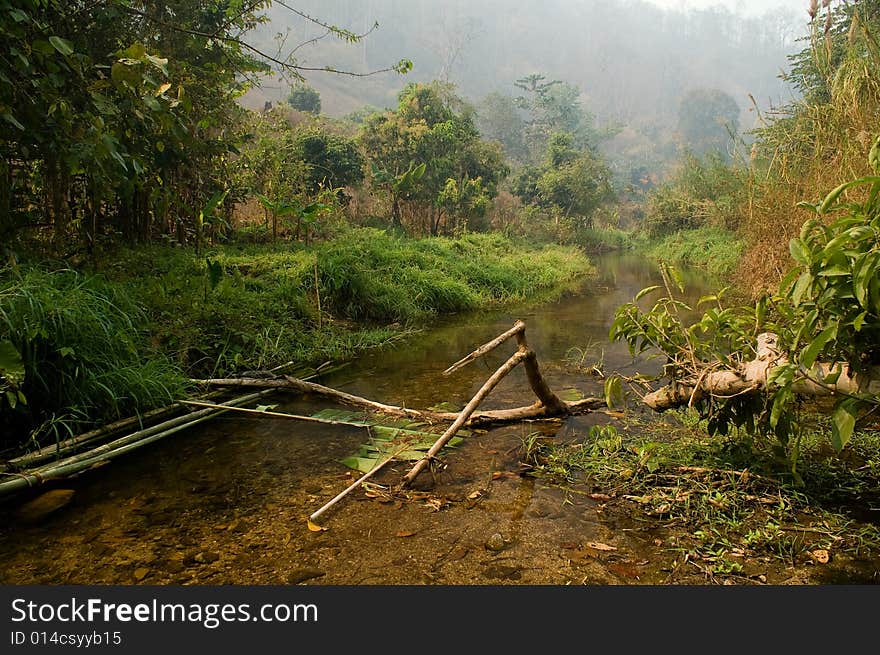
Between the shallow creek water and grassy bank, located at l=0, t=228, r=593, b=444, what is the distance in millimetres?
491

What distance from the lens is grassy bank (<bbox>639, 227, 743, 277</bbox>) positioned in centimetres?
1237

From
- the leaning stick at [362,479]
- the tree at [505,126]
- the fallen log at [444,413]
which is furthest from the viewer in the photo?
the tree at [505,126]

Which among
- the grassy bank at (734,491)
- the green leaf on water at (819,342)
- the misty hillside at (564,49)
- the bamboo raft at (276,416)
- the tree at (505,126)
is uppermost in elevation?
the misty hillside at (564,49)

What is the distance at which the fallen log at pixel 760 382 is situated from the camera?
1917 millimetres

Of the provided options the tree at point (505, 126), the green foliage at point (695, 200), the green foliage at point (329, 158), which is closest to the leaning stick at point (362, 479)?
the green foliage at point (329, 158)

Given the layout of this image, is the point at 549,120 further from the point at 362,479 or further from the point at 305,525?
the point at 305,525

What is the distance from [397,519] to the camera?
7.72 ft

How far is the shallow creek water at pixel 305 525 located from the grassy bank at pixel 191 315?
491mm

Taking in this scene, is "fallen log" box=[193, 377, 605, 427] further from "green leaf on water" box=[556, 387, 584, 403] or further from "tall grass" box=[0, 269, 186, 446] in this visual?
"tall grass" box=[0, 269, 186, 446]

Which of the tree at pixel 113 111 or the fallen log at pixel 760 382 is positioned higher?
the tree at pixel 113 111

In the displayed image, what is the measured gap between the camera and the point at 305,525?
2.33 metres

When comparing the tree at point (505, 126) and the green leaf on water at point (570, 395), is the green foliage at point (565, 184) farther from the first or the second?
the tree at point (505, 126)

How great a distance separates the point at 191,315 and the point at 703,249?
15.2 metres

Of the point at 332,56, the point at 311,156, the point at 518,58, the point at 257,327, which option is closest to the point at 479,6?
the point at 518,58
